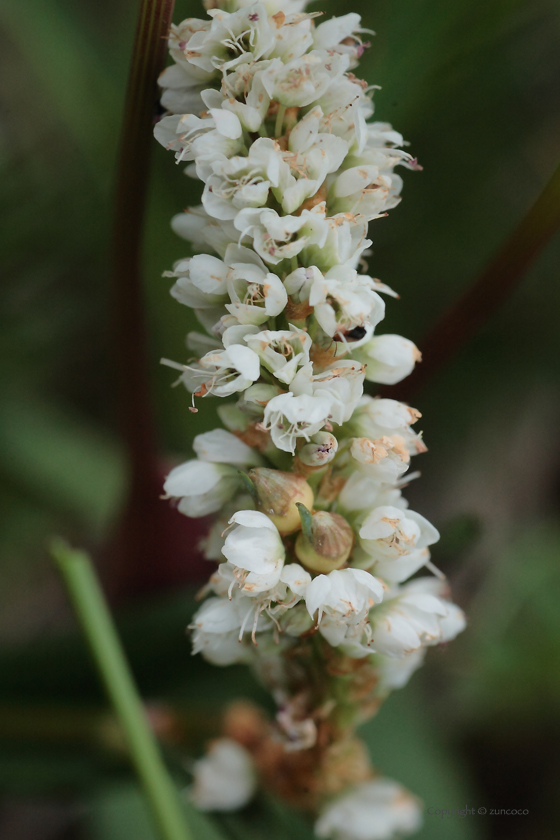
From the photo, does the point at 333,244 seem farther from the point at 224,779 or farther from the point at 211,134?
the point at 224,779

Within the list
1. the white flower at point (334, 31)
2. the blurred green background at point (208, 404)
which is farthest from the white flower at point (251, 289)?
the blurred green background at point (208, 404)

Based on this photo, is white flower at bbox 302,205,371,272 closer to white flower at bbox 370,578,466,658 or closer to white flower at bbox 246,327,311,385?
white flower at bbox 246,327,311,385

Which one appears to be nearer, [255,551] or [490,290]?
[255,551]

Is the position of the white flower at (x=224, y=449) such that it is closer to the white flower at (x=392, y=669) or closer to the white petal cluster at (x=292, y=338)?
the white petal cluster at (x=292, y=338)

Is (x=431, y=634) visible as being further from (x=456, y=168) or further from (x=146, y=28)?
(x=456, y=168)

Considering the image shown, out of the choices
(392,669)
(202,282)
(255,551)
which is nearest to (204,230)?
(202,282)

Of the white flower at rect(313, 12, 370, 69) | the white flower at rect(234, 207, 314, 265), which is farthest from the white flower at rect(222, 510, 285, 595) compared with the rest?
the white flower at rect(313, 12, 370, 69)
